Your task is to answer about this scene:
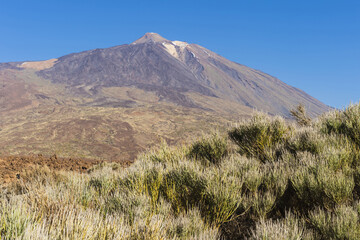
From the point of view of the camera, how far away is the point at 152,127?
48.8m

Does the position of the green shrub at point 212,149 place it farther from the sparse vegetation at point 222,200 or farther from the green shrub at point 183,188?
the green shrub at point 183,188

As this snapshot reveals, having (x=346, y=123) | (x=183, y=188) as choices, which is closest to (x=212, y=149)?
(x=183, y=188)

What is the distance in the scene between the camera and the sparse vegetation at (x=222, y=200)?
2.28m

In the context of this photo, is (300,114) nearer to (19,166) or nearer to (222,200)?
(222,200)

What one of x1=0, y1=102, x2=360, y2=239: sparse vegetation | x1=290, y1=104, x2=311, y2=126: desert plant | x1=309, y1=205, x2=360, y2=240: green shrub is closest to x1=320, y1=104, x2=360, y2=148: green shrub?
x1=0, y1=102, x2=360, y2=239: sparse vegetation

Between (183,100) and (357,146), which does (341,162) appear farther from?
(183,100)

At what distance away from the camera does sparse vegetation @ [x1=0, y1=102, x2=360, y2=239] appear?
228cm

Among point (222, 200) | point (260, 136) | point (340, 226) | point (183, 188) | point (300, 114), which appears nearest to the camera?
point (340, 226)

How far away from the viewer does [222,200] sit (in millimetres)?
3359

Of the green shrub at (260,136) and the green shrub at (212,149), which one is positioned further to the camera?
the green shrub at (212,149)

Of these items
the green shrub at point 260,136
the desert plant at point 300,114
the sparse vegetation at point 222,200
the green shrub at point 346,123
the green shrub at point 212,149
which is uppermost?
the desert plant at point 300,114

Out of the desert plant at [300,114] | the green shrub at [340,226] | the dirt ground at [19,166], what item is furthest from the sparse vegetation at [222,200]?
the desert plant at [300,114]

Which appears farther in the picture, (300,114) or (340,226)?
(300,114)

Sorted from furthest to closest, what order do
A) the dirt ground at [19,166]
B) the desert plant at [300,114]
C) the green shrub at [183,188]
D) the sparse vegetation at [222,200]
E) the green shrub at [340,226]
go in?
the desert plant at [300,114]
the dirt ground at [19,166]
the green shrub at [183,188]
the green shrub at [340,226]
the sparse vegetation at [222,200]
